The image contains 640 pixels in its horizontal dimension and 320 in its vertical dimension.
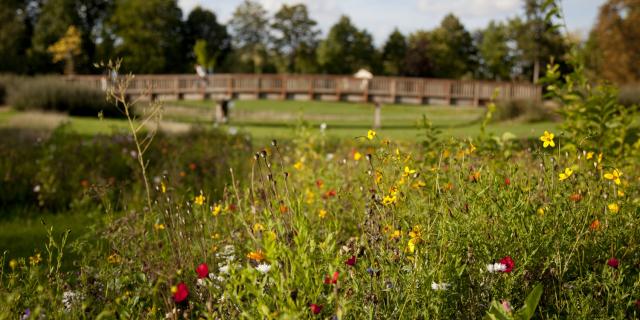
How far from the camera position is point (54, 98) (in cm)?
2052

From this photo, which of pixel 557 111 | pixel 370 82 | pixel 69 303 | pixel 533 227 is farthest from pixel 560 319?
pixel 370 82

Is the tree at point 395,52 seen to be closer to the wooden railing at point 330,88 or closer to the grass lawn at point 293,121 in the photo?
the grass lawn at point 293,121

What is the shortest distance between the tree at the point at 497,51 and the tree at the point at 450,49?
69.3 inches

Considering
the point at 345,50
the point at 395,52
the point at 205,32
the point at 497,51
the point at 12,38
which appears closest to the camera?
the point at 12,38

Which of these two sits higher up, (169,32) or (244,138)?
(169,32)

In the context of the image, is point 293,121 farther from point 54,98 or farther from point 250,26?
point 250,26

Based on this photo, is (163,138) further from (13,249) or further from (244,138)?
(13,249)

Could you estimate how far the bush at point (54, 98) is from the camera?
20.4 metres

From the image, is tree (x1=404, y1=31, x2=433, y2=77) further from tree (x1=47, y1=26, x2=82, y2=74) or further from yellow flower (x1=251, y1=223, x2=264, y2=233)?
yellow flower (x1=251, y1=223, x2=264, y2=233)

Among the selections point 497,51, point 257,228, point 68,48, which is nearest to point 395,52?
point 497,51

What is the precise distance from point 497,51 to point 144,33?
2705 centimetres

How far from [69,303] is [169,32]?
47.9 m

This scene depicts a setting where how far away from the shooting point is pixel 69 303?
2818mm

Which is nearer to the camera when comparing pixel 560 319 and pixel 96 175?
pixel 560 319
